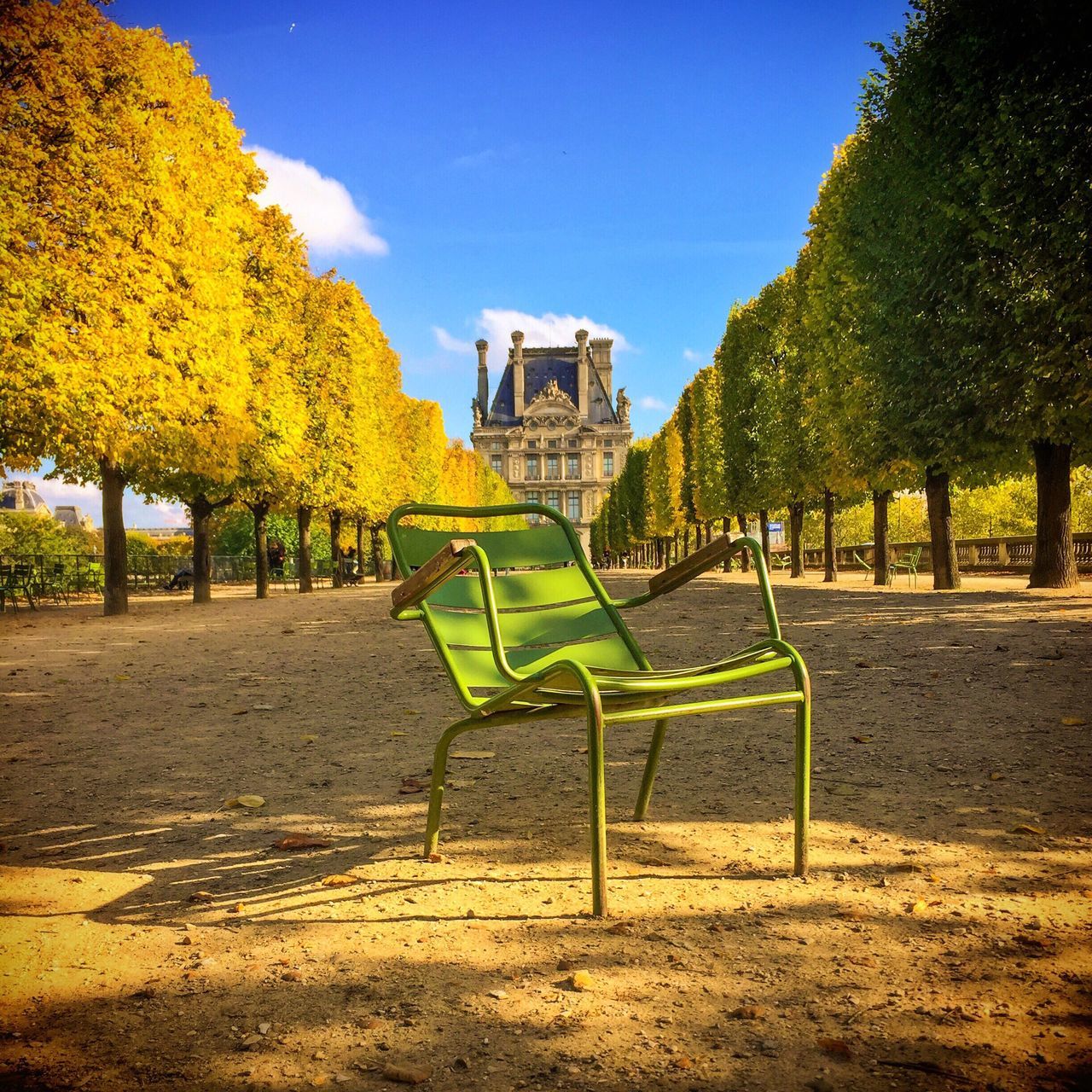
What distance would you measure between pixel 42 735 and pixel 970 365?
37.5 ft

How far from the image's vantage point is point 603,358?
126m

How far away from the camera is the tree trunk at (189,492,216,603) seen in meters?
18.2

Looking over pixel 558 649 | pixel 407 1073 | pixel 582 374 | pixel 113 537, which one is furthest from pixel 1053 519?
pixel 582 374

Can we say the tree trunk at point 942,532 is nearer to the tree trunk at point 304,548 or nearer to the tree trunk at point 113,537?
the tree trunk at point 113,537

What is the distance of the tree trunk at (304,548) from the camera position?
2259cm

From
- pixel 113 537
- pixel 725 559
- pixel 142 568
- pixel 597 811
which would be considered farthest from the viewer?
pixel 142 568

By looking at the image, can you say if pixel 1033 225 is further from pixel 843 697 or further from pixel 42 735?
pixel 42 735

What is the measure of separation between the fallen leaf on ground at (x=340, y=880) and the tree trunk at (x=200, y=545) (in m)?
16.5

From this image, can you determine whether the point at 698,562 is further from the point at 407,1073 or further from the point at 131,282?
the point at 131,282

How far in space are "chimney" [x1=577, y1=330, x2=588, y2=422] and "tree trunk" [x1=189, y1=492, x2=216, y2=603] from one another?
10146 cm

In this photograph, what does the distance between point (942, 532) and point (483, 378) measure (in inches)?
4581

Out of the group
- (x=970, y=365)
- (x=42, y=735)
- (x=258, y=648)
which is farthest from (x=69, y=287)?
(x=970, y=365)

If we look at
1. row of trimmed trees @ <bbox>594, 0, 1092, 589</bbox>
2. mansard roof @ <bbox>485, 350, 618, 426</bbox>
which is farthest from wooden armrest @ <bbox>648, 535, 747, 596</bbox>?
mansard roof @ <bbox>485, 350, 618, 426</bbox>

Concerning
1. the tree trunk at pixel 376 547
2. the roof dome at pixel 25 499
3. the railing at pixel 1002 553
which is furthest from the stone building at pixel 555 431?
the railing at pixel 1002 553
